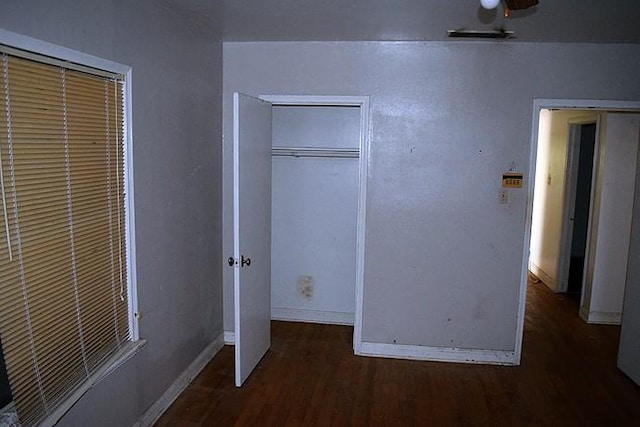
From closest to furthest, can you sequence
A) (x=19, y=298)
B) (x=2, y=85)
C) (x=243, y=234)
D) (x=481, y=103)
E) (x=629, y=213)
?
(x=2, y=85)
(x=19, y=298)
(x=243, y=234)
(x=481, y=103)
(x=629, y=213)

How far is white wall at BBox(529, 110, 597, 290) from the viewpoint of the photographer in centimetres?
530

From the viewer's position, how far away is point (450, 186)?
3473mm

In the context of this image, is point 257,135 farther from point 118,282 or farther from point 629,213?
point 629,213

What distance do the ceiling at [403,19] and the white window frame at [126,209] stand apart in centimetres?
72

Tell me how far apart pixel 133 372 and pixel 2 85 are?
61.4 inches

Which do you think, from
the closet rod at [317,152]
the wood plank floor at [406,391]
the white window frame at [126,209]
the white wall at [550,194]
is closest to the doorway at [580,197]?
the white wall at [550,194]

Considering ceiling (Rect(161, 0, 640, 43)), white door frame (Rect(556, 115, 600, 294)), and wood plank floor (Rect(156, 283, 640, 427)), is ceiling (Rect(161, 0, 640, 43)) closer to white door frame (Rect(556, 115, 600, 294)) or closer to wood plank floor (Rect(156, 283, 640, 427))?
white door frame (Rect(556, 115, 600, 294))

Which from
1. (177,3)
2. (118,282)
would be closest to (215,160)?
(177,3)

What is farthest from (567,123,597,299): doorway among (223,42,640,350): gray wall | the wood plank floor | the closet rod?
the closet rod

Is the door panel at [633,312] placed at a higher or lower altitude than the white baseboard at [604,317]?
higher

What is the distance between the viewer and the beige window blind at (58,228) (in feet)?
5.35

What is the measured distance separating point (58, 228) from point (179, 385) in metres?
1.57

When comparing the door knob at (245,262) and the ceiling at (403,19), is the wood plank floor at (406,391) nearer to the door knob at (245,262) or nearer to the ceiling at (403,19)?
the door knob at (245,262)

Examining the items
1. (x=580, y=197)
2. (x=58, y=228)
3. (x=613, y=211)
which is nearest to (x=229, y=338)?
(x=58, y=228)
